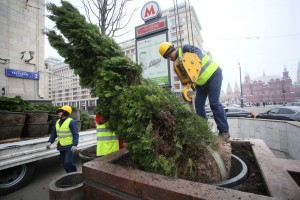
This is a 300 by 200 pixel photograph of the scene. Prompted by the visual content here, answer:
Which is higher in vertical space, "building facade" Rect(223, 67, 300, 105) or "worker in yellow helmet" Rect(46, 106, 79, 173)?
"building facade" Rect(223, 67, 300, 105)

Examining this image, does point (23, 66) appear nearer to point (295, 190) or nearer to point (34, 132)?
point (34, 132)

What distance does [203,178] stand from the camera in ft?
5.79

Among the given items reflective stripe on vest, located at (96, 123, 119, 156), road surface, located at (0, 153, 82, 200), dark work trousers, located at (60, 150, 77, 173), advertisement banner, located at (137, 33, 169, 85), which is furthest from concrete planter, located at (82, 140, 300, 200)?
advertisement banner, located at (137, 33, 169, 85)

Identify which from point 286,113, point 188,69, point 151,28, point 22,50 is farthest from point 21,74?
point 286,113

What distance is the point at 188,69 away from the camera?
258cm

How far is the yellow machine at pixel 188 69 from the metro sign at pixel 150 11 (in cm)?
437

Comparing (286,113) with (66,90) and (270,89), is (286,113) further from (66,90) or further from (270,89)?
(66,90)

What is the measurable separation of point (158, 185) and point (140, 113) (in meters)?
0.70

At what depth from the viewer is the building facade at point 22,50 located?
1048 cm

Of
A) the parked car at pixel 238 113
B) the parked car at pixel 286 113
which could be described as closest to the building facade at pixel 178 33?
the parked car at pixel 238 113

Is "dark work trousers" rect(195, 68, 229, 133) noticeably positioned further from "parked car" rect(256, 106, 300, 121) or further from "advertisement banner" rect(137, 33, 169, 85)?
"parked car" rect(256, 106, 300, 121)

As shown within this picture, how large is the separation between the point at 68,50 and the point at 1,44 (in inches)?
445

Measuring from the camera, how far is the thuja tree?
1766 mm

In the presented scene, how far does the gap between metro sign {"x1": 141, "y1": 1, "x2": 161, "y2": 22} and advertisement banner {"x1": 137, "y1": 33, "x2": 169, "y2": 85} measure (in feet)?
2.87
